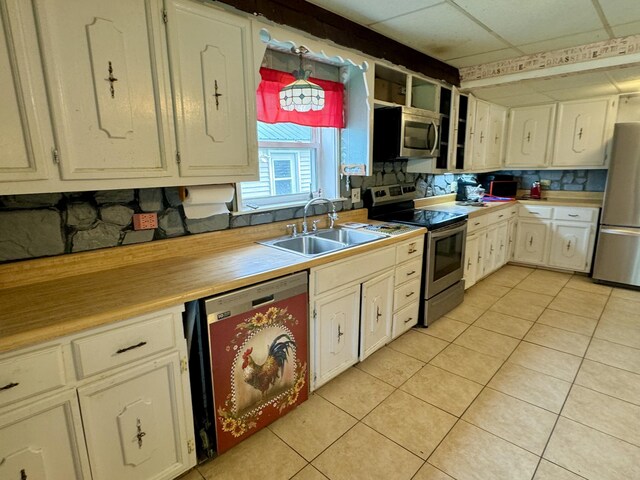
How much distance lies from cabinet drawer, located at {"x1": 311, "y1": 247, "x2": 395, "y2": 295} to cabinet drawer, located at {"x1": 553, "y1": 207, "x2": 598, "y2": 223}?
9.70ft

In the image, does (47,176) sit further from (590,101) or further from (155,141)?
(590,101)

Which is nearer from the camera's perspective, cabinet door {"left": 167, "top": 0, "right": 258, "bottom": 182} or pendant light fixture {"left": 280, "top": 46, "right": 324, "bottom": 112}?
cabinet door {"left": 167, "top": 0, "right": 258, "bottom": 182}

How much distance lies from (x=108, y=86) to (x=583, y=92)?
4.54 metres

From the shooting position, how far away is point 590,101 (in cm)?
409

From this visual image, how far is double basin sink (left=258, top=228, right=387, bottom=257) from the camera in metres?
2.36

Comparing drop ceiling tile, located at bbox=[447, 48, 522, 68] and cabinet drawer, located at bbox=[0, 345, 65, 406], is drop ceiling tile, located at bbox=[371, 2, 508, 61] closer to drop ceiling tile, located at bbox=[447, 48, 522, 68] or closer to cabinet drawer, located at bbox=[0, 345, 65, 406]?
drop ceiling tile, located at bbox=[447, 48, 522, 68]

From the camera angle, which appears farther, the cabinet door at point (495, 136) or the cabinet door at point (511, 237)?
the cabinet door at point (511, 237)

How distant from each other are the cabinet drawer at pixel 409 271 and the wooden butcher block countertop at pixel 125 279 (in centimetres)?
50

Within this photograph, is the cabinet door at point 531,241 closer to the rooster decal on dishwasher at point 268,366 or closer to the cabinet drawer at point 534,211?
the cabinet drawer at point 534,211

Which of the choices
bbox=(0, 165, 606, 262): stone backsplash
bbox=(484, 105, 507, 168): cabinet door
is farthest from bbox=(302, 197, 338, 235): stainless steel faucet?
bbox=(484, 105, 507, 168): cabinet door

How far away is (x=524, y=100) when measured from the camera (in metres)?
4.19

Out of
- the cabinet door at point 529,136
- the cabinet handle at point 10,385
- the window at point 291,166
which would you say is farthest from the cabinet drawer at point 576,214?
the cabinet handle at point 10,385

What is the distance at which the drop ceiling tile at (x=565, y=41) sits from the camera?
2590 millimetres

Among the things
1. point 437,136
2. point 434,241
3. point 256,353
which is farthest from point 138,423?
point 437,136
